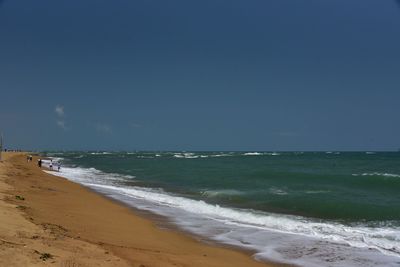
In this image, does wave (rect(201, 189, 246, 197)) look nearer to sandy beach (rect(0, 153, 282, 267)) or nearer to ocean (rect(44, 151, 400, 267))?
ocean (rect(44, 151, 400, 267))

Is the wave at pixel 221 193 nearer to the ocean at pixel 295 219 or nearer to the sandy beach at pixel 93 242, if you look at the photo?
the ocean at pixel 295 219

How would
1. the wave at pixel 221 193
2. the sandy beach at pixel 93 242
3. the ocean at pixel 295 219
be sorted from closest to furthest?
the sandy beach at pixel 93 242
the ocean at pixel 295 219
the wave at pixel 221 193

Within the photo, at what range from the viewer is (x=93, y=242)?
10.8 meters

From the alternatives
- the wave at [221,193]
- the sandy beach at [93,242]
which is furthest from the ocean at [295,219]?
the sandy beach at [93,242]

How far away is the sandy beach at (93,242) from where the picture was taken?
8.51m

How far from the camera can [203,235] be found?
1422cm

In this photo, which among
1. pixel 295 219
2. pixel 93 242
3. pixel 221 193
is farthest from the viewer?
pixel 221 193

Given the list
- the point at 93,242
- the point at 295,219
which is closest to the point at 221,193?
the point at 295,219

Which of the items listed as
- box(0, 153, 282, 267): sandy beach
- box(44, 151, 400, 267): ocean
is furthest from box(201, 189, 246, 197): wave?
box(0, 153, 282, 267): sandy beach

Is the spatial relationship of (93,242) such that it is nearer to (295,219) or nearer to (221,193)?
(295,219)

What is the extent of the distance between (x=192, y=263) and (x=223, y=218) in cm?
809

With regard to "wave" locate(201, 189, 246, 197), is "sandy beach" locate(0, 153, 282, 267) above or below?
above

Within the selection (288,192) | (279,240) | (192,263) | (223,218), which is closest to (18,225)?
(192,263)

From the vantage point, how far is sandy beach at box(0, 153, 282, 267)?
8.51 meters
